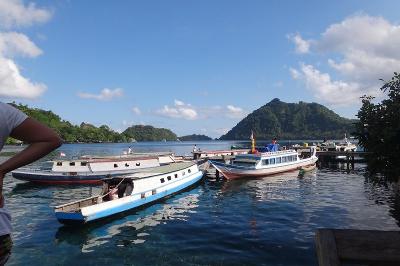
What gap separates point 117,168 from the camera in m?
47.9

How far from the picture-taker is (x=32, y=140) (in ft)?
12.3


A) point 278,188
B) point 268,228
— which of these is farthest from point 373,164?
point 278,188

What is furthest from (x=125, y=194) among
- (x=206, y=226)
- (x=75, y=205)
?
(x=206, y=226)

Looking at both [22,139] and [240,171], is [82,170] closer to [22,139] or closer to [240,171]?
[240,171]

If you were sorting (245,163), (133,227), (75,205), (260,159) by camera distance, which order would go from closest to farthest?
(133,227) < (75,205) < (260,159) < (245,163)

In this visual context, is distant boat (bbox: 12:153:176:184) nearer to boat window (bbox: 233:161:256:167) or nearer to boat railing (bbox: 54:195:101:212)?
boat window (bbox: 233:161:256:167)

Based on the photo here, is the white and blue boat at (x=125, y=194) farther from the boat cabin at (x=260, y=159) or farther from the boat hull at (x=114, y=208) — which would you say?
the boat cabin at (x=260, y=159)

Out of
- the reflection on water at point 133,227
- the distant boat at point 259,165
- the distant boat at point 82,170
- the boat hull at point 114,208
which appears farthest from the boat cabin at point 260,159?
the reflection on water at point 133,227

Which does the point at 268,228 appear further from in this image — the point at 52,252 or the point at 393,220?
the point at 52,252

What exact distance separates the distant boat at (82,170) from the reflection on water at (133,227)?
17.5 meters

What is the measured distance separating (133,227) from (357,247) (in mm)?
21072

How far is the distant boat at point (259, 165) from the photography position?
156 ft

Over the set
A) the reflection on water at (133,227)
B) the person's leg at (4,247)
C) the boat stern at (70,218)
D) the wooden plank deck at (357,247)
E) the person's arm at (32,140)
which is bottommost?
the reflection on water at (133,227)

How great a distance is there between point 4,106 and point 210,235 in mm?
19331
